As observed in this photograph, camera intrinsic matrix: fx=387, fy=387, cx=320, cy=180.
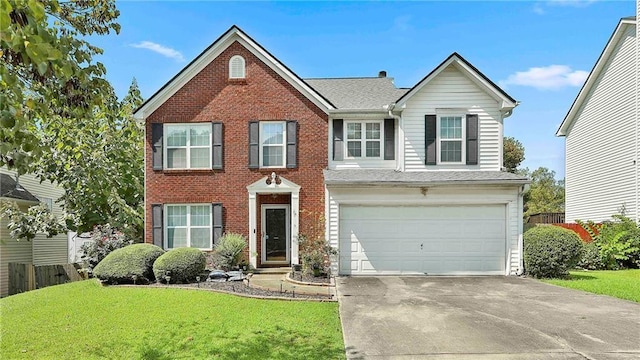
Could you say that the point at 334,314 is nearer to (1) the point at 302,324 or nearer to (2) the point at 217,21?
(1) the point at 302,324

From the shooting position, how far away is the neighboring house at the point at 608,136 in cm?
1669

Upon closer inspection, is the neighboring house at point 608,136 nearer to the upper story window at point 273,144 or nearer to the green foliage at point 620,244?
the green foliage at point 620,244

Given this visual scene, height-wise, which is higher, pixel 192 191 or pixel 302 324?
pixel 192 191

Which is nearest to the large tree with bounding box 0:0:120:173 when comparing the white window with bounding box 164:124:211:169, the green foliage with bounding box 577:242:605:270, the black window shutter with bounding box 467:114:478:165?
the white window with bounding box 164:124:211:169

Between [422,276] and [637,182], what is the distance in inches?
435

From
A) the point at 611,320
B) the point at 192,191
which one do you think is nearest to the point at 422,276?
the point at 611,320

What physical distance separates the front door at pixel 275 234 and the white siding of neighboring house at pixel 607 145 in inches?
579

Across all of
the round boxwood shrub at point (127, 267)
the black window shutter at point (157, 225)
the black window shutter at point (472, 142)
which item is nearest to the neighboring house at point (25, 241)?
the black window shutter at point (157, 225)

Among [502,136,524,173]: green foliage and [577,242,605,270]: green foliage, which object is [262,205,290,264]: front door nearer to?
[577,242,605,270]: green foliage

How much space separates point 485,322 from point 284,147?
9005 mm

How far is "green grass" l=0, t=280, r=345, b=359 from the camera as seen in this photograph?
6.11 meters

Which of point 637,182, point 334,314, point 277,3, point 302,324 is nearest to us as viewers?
point 302,324

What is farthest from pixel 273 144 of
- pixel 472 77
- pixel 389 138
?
pixel 472 77

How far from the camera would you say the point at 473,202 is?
12.8 metres
